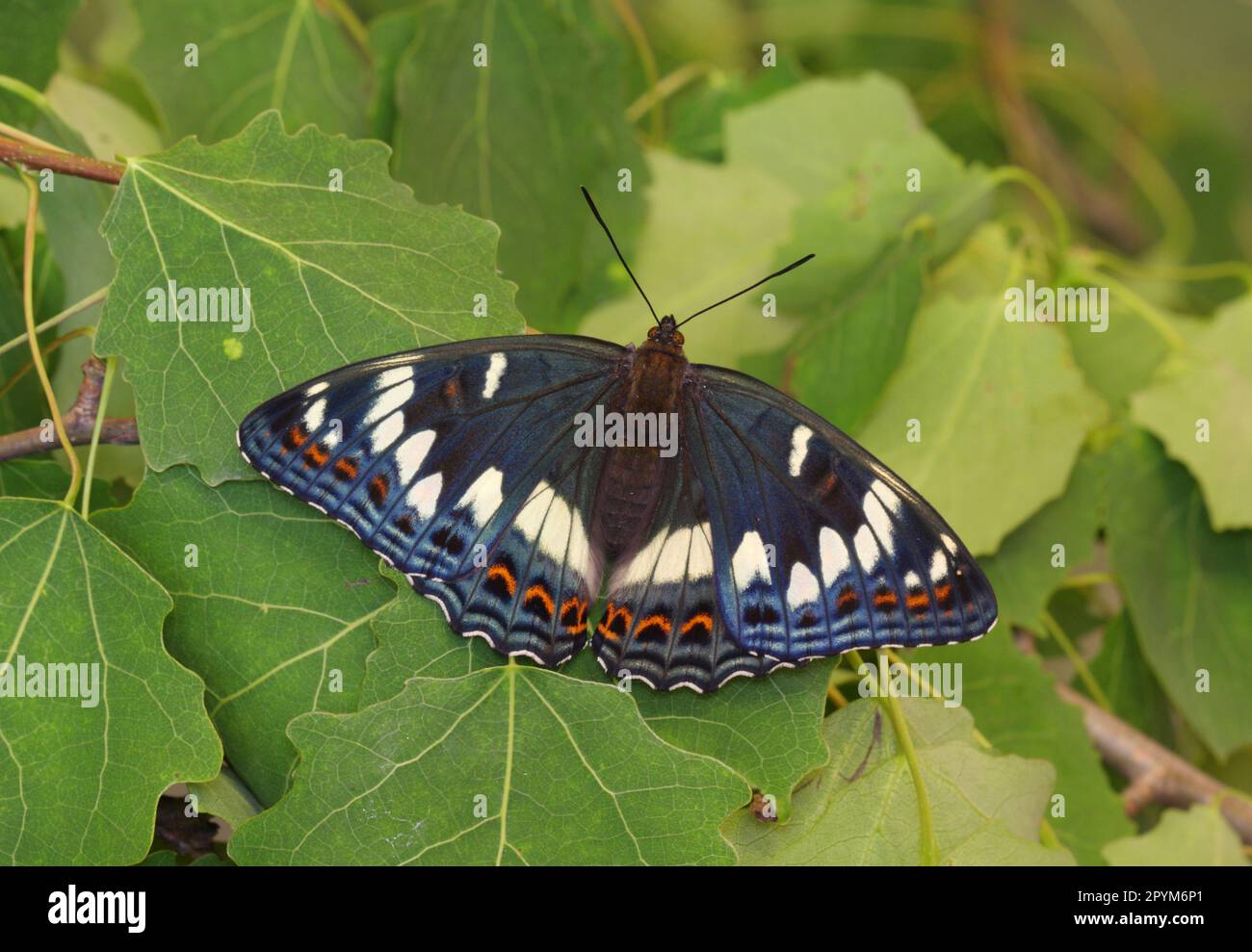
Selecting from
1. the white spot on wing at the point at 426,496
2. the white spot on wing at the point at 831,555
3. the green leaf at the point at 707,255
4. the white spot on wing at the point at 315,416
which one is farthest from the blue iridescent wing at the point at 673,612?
the green leaf at the point at 707,255

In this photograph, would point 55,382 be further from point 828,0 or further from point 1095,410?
point 828,0

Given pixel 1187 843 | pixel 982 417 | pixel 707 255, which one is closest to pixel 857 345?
pixel 982 417

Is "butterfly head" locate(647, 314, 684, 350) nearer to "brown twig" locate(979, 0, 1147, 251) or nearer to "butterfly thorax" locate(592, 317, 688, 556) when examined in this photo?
"butterfly thorax" locate(592, 317, 688, 556)

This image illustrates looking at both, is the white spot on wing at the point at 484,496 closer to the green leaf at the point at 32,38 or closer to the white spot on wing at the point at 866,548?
the white spot on wing at the point at 866,548

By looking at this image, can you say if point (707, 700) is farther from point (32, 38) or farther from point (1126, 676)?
point (32, 38)
